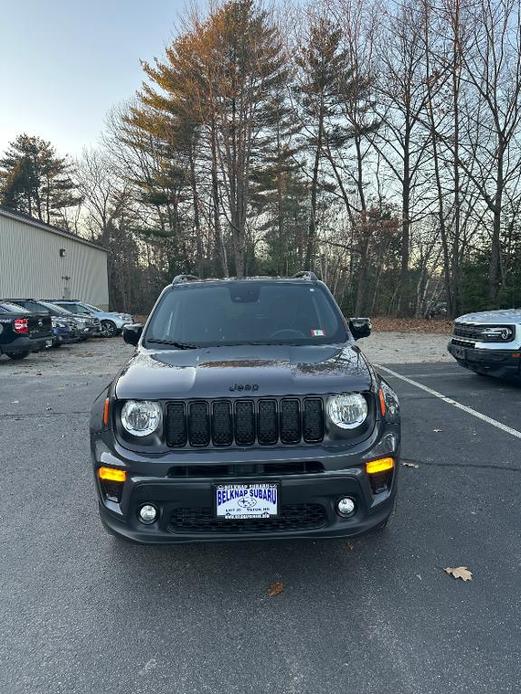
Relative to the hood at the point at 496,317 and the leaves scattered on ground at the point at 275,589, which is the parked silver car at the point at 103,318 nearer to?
the hood at the point at 496,317

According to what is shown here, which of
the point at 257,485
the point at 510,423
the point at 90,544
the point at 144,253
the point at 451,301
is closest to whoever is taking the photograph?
the point at 257,485

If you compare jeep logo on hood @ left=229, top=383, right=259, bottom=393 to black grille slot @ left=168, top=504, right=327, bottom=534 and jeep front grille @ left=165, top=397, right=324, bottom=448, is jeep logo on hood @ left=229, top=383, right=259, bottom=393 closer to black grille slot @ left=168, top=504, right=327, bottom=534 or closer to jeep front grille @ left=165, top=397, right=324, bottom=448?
jeep front grille @ left=165, top=397, right=324, bottom=448

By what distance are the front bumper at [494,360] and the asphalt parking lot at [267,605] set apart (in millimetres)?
3417

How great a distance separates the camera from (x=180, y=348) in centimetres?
348

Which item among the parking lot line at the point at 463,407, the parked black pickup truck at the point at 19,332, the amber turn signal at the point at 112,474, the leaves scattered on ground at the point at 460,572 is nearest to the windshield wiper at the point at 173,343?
the amber turn signal at the point at 112,474

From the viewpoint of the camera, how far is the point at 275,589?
2617 mm

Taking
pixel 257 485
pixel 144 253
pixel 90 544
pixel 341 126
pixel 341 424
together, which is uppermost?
pixel 341 126

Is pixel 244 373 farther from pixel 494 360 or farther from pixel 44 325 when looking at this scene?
pixel 44 325

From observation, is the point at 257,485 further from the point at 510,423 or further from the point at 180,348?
the point at 510,423

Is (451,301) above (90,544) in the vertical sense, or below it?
above

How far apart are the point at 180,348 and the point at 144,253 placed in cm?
3836

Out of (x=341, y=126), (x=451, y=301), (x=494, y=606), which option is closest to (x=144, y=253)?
(x=341, y=126)

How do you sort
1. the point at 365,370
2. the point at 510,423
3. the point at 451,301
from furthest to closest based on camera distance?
1. the point at 451,301
2. the point at 510,423
3. the point at 365,370

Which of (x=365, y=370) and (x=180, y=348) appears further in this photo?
(x=180, y=348)
